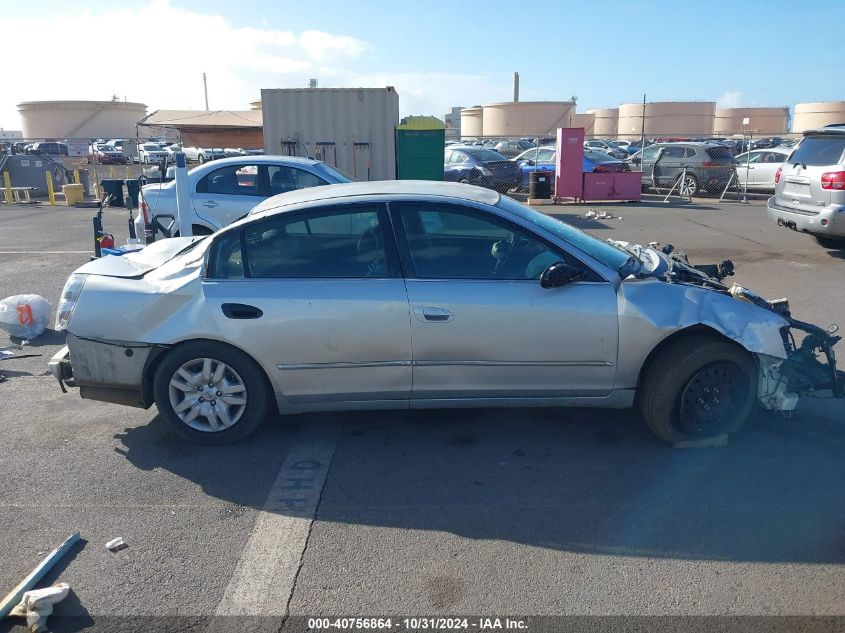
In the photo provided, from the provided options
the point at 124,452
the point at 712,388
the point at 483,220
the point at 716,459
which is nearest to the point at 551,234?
the point at 483,220

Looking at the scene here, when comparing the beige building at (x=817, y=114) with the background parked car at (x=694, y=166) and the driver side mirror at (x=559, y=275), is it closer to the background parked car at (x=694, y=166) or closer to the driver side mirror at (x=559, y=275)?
the background parked car at (x=694, y=166)

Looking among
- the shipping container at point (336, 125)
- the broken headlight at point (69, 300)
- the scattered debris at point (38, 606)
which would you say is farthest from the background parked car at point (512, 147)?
the scattered debris at point (38, 606)

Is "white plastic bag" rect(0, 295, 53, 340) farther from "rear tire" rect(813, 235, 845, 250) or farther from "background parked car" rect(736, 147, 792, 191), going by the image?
"background parked car" rect(736, 147, 792, 191)

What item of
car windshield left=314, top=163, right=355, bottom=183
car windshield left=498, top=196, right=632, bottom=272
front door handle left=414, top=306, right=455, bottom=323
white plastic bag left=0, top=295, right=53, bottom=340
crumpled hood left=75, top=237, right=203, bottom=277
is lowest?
white plastic bag left=0, top=295, right=53, bottom=340

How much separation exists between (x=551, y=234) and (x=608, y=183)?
15.3 metres

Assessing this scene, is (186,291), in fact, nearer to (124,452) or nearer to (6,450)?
(124,452)

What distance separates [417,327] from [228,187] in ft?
20.6

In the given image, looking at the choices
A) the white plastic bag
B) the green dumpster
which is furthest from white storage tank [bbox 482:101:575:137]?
the white plastic bag

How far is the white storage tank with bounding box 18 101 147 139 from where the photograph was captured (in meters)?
69.1

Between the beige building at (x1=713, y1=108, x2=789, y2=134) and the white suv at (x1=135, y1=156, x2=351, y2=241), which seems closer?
the white suv at (x1=135, y1=156, x2=351, y2=241)

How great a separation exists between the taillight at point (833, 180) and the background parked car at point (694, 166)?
1065 centimetres

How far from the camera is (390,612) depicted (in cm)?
290

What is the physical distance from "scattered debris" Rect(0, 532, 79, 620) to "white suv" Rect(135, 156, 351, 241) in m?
6.52

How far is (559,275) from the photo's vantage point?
407cm
